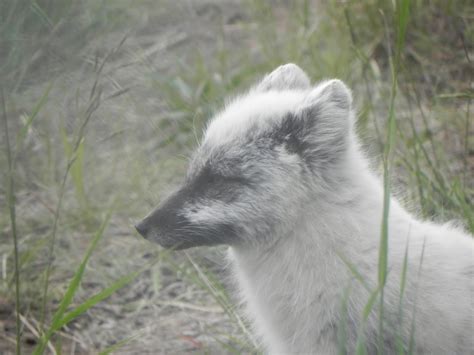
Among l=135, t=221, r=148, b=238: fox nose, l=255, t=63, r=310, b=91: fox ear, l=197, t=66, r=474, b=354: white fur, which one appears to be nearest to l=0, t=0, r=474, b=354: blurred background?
l=135, t=221, r=148, b=238: fox nose

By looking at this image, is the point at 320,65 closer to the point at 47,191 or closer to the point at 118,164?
the point at 118,164

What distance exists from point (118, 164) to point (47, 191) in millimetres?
544

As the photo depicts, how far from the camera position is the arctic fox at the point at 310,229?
2.52 m

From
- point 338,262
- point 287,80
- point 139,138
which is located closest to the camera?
point 338,262

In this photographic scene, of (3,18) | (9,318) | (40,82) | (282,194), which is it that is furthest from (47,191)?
(282,194)

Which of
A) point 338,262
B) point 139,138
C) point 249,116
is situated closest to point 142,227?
point 249,116

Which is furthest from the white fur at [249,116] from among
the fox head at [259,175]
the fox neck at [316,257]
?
the fox neck at [316,257]

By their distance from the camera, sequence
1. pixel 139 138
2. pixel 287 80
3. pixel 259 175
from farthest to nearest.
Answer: pixel 139 138 → pixel 287 80 → pixel 259 175

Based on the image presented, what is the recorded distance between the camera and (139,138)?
5211 mm

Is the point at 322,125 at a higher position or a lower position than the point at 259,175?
higher

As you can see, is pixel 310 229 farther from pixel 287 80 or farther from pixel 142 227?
pixel 287 80

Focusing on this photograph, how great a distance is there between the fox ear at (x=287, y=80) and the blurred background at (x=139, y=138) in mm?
376

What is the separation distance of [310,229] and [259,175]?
0.27 meters

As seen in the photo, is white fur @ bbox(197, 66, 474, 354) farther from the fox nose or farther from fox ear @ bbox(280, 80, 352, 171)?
the fox nose
